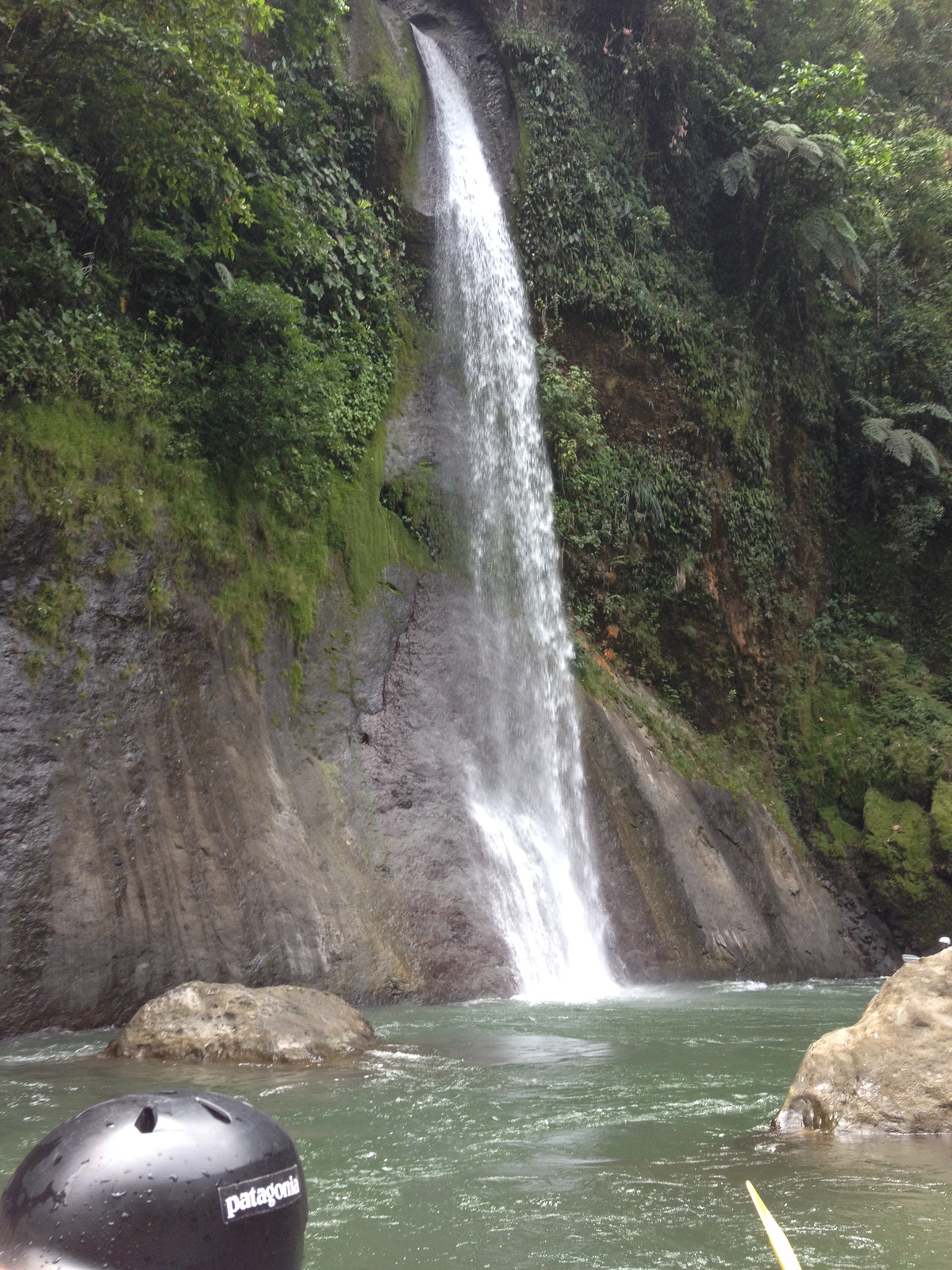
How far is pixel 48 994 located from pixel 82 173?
6.35m

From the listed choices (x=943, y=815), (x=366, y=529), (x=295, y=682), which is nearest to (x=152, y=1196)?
(x=295, y=682)

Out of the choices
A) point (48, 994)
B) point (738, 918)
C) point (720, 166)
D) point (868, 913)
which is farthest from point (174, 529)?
point (720, 166)

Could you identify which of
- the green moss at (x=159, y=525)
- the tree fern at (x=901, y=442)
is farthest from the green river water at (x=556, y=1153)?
the tree fern at (x=901, y=442)

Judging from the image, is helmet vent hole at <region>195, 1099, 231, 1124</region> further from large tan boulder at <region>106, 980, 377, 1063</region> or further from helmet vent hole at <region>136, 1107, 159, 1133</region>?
large tan boulder at <region>106, 980, 377, 1063</region>

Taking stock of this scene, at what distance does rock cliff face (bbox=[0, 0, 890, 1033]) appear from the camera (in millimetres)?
7625

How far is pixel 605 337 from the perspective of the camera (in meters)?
16.4

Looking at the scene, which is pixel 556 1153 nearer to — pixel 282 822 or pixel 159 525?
pixel 282 822

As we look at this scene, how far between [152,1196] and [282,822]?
7.74 meters

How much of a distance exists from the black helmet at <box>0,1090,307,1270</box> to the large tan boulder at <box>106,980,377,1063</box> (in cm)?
438

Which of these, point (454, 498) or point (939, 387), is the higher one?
point (939, 387)

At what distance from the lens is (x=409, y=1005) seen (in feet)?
29.9

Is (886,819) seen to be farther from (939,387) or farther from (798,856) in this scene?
(939,387)

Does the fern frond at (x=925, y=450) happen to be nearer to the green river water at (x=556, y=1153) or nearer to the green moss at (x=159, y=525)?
the green moss at (x=159, y=525)

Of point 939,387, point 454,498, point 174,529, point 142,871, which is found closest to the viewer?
point 142,871
